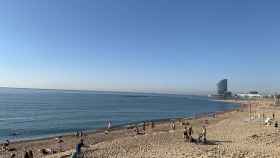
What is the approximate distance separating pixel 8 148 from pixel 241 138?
2024 cm

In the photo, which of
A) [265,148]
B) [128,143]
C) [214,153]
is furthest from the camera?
[128,143]

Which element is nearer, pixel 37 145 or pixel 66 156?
pixel 66 156

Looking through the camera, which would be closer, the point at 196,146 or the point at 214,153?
the point at 214,153

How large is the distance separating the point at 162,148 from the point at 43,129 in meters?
29.3

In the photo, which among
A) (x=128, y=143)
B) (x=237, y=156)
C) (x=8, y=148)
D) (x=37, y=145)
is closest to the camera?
(x=237, y=156)

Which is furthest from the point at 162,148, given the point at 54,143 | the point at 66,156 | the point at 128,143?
the point at 54,143

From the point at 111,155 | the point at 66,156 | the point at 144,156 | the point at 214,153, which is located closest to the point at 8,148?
the point at 66,156

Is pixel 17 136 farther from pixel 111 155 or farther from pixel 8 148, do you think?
pixel 111 155

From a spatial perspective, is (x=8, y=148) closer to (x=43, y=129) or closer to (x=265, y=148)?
(x=43, y=129)

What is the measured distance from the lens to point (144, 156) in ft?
66.5

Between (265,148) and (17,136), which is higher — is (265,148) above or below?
above

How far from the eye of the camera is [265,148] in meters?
22.1

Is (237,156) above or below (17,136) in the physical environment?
above

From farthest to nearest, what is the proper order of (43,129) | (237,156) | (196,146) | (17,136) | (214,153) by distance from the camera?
(43,129) → (17,136) → (196,146) → (214,153) → (237,156)
